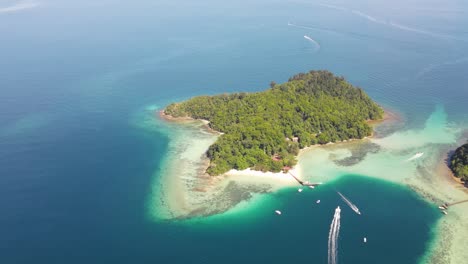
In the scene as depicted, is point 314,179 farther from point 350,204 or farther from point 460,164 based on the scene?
point 460,164

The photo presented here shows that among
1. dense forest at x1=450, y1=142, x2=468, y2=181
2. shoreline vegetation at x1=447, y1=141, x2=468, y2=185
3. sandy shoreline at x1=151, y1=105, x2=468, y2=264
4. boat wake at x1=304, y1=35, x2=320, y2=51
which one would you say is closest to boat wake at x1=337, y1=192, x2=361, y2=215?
sandy shoreline at x1=151, y1=105, x2=468, y2=264

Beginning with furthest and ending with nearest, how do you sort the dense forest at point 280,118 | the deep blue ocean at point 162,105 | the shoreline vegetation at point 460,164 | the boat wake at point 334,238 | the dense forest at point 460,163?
the dense forest at point 280,118 → the dense forest at point 460,163 → the shoreline vegetation at point 460,164 → the deep blue ocean at point 162,105 → the boat wake at point 334,238

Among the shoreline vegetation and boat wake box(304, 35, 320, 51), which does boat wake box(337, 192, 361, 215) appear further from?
boat wake box(304, 35, 320, 51)

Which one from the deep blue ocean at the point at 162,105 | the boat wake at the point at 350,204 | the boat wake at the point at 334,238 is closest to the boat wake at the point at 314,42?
the deep blue ocean at the point at 162,105

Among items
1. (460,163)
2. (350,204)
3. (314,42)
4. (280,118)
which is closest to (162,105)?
(280,118)

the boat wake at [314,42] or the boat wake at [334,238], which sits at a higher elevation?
the boat wake at [314,42]

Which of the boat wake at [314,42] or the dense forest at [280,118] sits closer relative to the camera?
the dense forest at [280,118]

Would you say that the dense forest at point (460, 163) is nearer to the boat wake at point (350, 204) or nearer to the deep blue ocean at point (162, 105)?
the deep blue ocean at point (162, 105)
